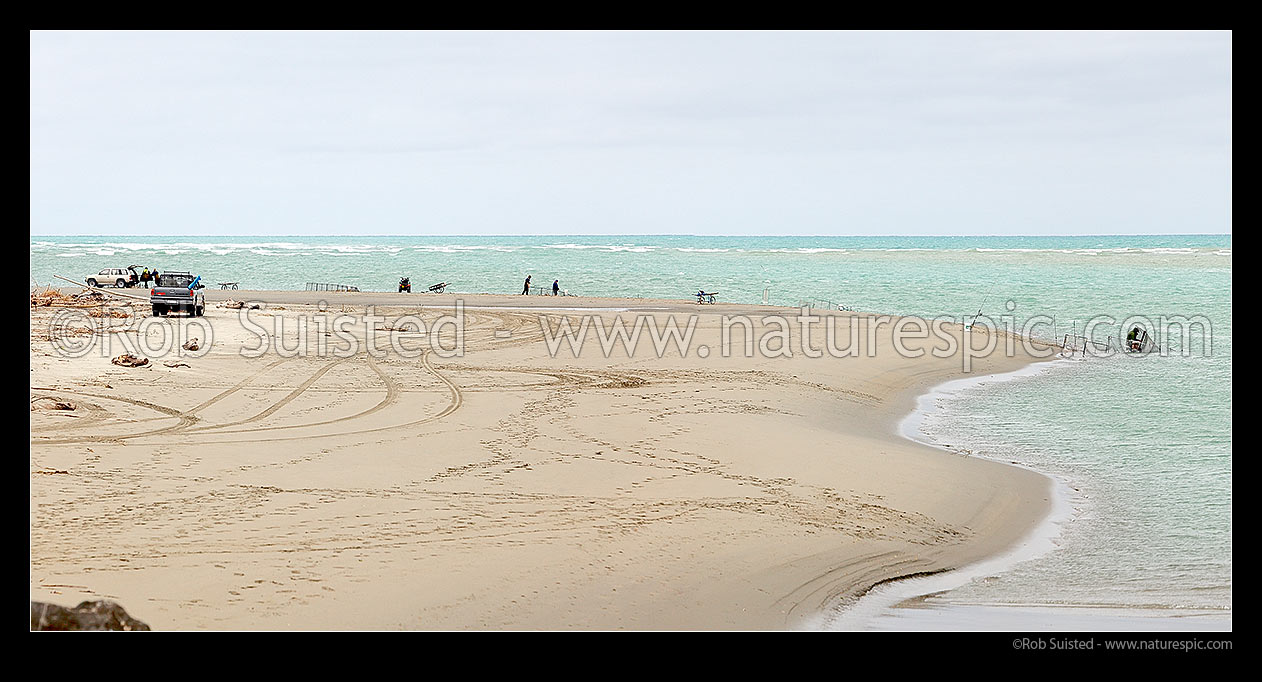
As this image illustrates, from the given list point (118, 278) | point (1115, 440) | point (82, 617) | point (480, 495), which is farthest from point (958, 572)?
point (118, 278)

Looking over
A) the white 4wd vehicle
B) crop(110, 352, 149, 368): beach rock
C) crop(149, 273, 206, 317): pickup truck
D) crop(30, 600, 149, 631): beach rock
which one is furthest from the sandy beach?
the white 4wd vehicle

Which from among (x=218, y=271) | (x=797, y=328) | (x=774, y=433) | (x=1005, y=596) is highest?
(x=218, y=271)

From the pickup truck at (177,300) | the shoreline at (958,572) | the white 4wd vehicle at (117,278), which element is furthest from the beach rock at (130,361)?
the white 4wd vehicle at (117,278)

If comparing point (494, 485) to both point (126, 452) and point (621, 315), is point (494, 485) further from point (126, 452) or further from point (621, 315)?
point (621, 315)

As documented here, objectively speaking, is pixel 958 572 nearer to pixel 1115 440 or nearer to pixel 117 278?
pixel 1115 440

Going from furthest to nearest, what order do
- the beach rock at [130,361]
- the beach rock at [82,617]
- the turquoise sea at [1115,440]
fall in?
the beach rock at [130,361], the turquoise sea at [1115,440], the beach rock at [82,617]

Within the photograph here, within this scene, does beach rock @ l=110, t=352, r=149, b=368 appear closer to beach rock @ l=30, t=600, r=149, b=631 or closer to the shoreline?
beach rock @ l=30, t=600, r=149, b=631

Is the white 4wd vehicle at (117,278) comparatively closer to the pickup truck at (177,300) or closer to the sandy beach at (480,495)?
the pickup truck at (177,300)

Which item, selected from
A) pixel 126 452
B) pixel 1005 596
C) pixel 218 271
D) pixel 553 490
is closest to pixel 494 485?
pixel 553 490
